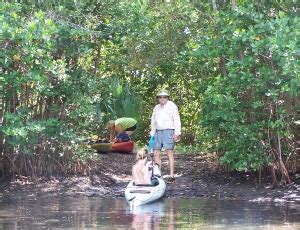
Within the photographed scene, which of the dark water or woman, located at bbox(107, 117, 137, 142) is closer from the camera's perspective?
the dark water

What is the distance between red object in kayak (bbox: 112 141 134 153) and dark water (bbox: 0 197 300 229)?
599 cm

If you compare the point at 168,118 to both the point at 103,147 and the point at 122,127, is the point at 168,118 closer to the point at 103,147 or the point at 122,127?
the point at 103,147

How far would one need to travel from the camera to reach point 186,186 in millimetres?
13695

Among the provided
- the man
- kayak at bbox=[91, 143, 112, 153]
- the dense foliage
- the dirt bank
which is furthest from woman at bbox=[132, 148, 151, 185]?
kayak at bbox=[91, 143, 112, 153]

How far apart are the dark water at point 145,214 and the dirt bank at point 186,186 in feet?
1.60

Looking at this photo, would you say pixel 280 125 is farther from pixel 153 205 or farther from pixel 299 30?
pixel 153 205

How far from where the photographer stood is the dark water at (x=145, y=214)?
981 centimetres

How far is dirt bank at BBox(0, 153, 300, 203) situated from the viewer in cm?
1266

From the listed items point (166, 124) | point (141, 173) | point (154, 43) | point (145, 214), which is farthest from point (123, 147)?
point (145, 214)

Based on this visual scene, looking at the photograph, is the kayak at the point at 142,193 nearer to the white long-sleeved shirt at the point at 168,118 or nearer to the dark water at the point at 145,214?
the dark water at the point at 145,214

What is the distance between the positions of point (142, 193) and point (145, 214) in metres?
1.09

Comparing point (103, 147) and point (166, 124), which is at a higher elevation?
point (166, 124)

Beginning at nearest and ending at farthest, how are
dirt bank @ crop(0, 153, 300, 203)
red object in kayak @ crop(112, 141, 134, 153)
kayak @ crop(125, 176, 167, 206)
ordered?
1. kayak @ crop(125, 176, 167, 206)
2. dirt bank @ crop(0, 153, 300, 203)
3. red object in kayak @ crop(112, 141, 134, 153)

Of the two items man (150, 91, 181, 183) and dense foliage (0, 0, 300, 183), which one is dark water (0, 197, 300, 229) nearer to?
dense foliage (0, 0, 300, 183)
